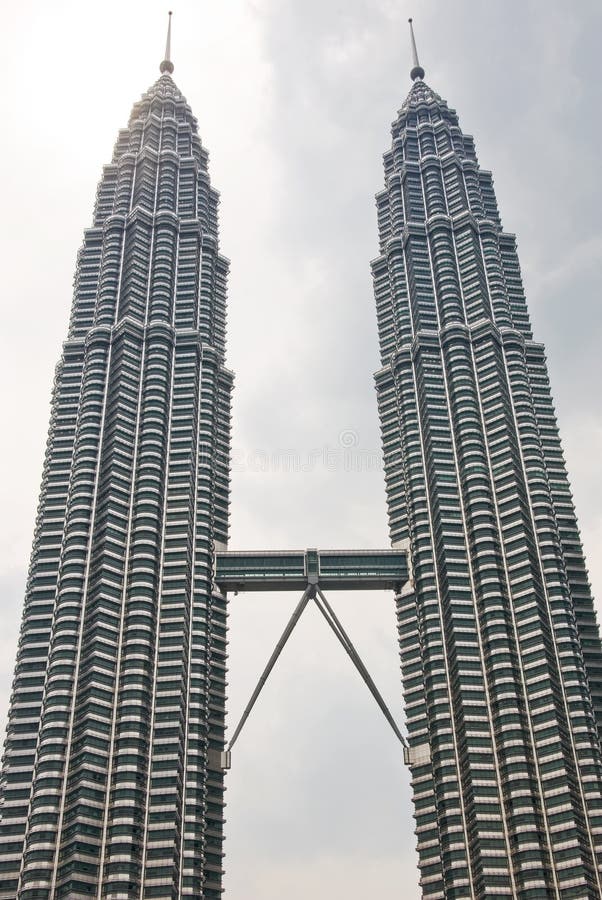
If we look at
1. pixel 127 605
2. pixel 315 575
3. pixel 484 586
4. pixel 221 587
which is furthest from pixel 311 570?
pixel 127 605

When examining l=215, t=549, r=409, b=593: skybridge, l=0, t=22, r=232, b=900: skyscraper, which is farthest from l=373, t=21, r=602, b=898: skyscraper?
l=0, t=22, r=232, b=900: skyscraper

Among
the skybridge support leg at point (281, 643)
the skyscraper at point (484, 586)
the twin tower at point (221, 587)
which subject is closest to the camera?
the twin tower at point (221, 587)

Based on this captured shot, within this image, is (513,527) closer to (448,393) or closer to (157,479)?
(448,393)

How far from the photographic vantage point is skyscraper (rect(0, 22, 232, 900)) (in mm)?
115750

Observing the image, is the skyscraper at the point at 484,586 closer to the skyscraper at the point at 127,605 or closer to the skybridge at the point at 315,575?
the skybridge at the point at 315,575

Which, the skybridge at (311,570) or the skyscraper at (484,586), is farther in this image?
the skybridge at (311,570)

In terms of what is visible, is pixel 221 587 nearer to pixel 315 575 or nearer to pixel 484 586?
pixel 315 575

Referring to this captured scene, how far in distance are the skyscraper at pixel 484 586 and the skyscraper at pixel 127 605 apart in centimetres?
2836

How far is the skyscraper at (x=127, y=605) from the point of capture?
4557 inches

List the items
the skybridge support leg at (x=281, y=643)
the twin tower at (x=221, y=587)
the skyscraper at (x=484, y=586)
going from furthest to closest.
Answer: the skybridge support leg at (x=281, y=643) → the skyscraper at (x=484, y=586) → the twin tower at (x=221, y=587)

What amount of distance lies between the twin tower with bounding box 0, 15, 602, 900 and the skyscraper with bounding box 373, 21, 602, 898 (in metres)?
0.29

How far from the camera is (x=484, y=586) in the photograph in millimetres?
137625

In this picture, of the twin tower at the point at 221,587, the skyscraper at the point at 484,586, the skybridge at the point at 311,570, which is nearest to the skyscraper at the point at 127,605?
the twin tower at the point at 221,587

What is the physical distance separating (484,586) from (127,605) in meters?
47.0
